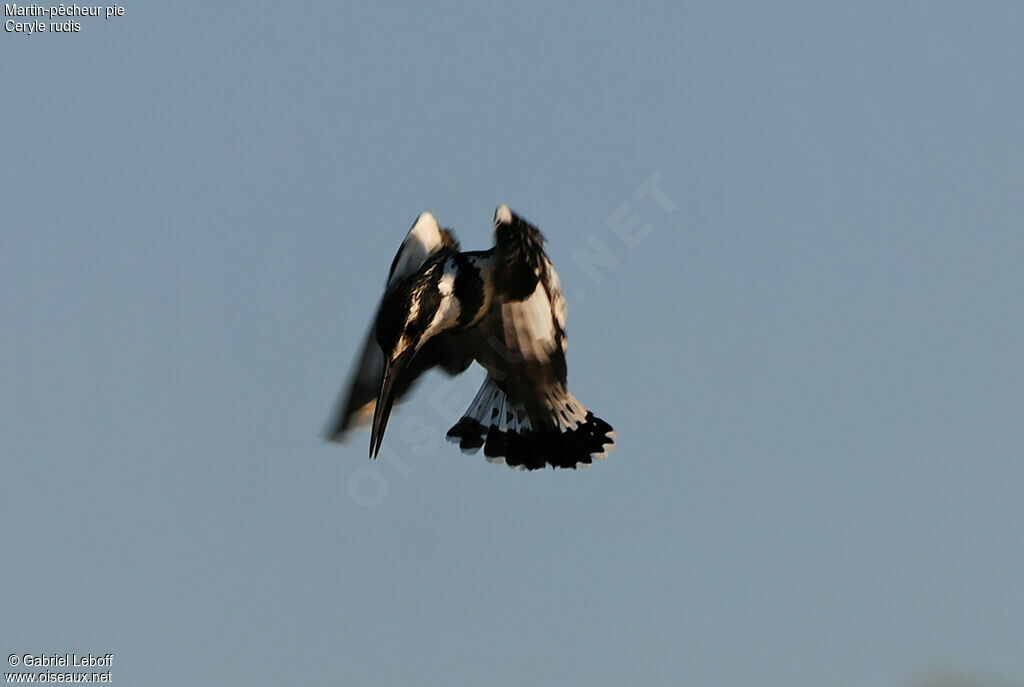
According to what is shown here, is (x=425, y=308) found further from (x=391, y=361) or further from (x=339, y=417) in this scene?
(x=339, y=417)

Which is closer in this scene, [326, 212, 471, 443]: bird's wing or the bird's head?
the bird's head

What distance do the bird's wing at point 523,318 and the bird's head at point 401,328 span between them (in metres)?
0.66

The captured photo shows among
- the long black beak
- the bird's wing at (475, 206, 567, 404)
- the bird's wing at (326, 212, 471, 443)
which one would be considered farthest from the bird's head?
the bird's wing at (326, 212, 471, 443)

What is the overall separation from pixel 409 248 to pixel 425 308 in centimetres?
182

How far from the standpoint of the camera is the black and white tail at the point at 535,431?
49.3 ft

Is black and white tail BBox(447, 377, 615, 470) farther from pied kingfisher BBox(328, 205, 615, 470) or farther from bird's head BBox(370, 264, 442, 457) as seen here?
bird's head BBox(370, 264, 442, 457)

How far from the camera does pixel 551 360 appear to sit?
14641 millimetres

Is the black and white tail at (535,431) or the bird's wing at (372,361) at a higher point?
the bird's wing at (372,361)

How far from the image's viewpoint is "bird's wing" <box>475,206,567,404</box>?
1365cm

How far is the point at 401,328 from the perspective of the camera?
1330cm

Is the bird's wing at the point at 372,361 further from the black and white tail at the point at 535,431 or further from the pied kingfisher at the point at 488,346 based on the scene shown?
the black and white tail at the point at 535,431

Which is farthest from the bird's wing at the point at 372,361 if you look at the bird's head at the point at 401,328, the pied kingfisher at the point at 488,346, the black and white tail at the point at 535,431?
the bird's head at the point at 401,328

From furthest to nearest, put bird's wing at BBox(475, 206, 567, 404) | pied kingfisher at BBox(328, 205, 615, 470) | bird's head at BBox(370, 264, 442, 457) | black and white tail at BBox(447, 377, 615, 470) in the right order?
1. black and white tail at BBox(447, 377, 615, 470)
2. bird's wing at BBox(475, 206, 567, 404)
3. pied kingfisher at BBox(328, 205, 615, 470)
4. bird's head at BBox(370, 264, 442, 457)

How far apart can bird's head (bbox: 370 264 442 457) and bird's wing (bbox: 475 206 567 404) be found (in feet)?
2.16
